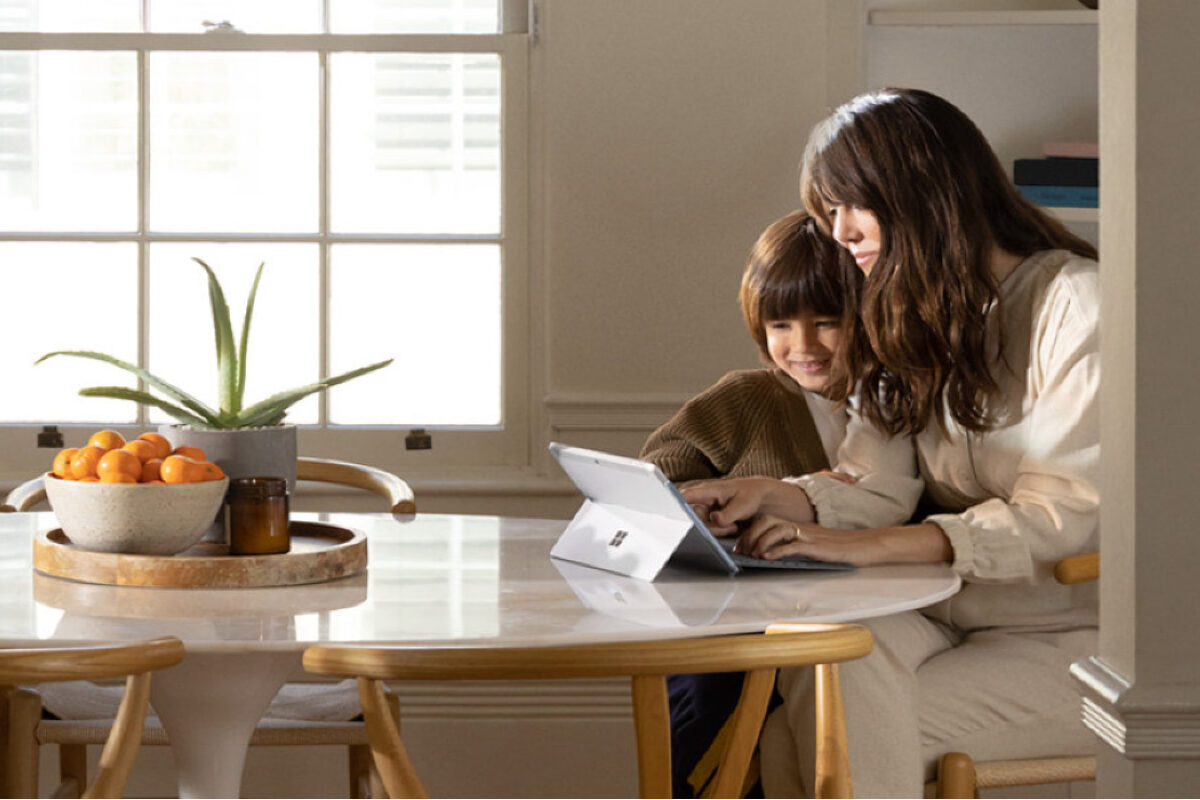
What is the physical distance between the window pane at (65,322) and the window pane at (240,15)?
0.50 m

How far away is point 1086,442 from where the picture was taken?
6.88ft

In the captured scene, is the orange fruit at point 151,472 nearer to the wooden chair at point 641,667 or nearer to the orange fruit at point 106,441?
the orange fruit at point 106,441

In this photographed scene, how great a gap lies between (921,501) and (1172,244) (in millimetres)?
1069

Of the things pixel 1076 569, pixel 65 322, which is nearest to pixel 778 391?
pixel 1076 569

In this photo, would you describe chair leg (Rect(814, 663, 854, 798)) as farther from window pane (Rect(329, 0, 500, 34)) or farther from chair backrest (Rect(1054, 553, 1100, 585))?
window pane (Rect(329, 0, 500, 34))

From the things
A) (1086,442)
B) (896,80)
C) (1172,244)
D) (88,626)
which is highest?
(896,80)

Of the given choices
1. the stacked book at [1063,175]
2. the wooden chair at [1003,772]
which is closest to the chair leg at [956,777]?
→ the wooden chair at [1003,772]

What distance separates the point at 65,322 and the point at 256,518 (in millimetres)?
1720

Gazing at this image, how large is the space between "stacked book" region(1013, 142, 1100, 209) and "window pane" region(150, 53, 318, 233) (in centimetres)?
153

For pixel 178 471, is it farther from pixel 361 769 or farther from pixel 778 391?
pixel 778 391

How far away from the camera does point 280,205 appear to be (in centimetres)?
343

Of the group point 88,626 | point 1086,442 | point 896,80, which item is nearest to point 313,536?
point 88,626

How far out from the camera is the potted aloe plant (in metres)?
2.03

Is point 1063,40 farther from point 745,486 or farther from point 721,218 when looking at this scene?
A: point 745,486
